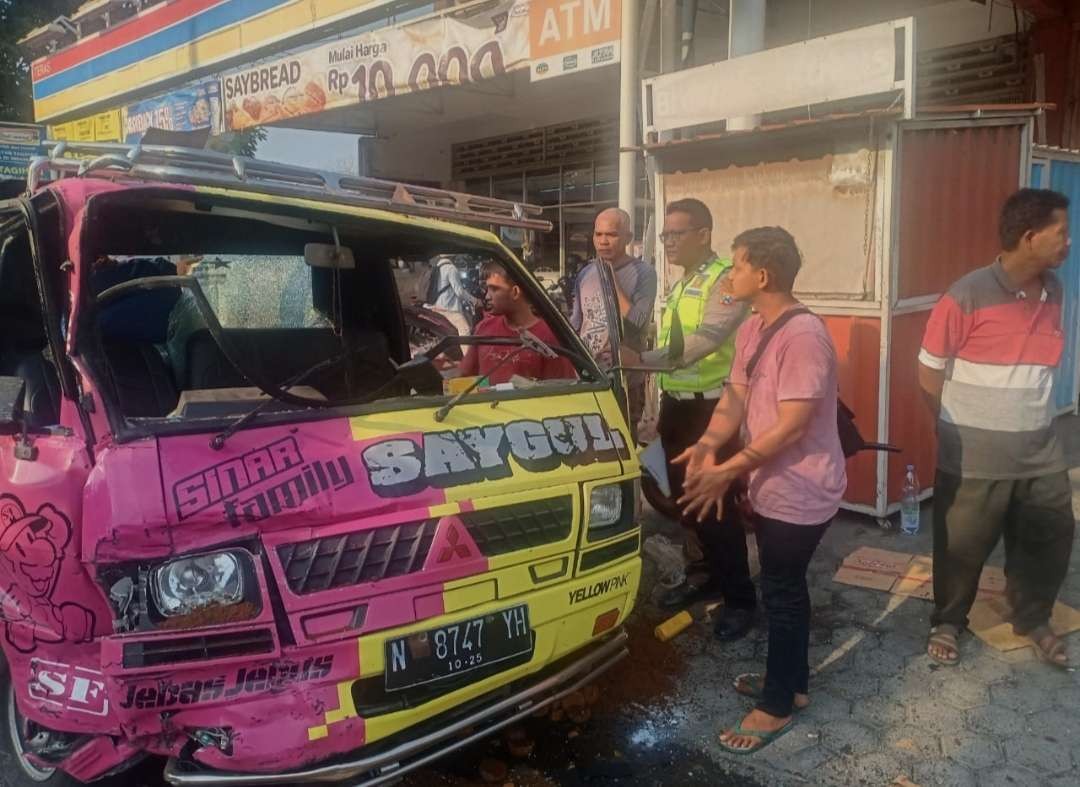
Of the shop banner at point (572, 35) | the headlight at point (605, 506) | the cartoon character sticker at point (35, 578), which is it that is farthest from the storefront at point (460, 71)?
the cartoon character sticker at point (35, 578)

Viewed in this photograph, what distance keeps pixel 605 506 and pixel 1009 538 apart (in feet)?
6.40

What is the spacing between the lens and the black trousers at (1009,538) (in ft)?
11.2

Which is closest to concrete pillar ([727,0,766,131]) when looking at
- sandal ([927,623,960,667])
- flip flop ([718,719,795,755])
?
sandal ([927,623,960,667])

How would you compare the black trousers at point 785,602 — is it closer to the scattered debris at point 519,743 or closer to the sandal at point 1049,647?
the scattered debris at point 519,743

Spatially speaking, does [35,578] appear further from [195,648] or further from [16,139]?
[16,139]

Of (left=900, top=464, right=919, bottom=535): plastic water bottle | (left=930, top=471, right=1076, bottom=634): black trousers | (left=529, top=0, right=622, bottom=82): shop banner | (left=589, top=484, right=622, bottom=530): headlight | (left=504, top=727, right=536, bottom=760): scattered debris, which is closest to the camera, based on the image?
(left=589, top=484, right=622, bottom=530): headlight

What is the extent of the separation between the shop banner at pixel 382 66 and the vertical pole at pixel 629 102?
5.30 ft

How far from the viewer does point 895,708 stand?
328 centimetres

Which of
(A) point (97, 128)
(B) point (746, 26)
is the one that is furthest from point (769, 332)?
(A) point (97, 128)

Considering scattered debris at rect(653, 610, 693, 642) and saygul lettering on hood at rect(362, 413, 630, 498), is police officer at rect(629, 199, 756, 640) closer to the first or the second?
scattered debris at rect(653, 610, 693, 642)

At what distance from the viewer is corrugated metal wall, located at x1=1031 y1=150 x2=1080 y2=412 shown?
249 inches

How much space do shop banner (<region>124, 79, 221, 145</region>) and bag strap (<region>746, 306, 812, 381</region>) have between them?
1116 cm

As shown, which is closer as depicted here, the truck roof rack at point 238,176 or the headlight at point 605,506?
the truck roof rack at point 238,176

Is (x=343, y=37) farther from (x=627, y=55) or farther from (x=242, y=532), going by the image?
(x=242, y=532)
